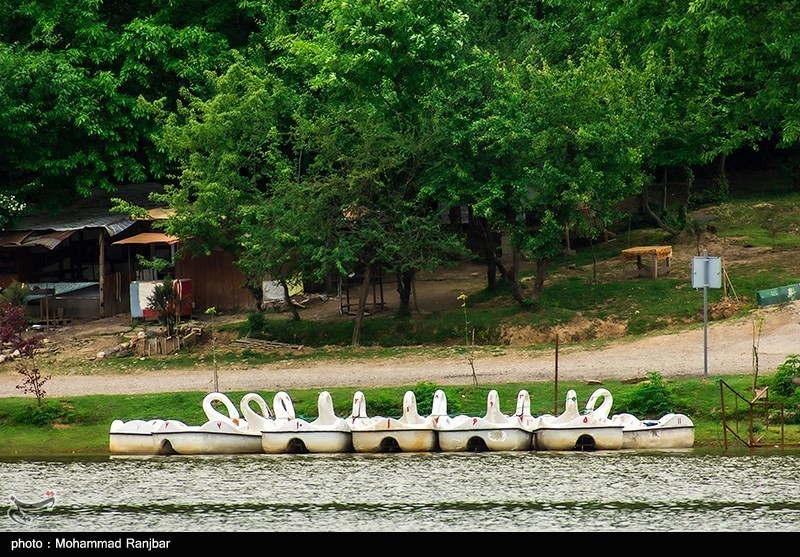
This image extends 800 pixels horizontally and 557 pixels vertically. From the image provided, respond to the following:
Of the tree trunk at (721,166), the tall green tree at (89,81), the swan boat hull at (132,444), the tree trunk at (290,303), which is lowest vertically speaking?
the swan boat hull at (132,444)

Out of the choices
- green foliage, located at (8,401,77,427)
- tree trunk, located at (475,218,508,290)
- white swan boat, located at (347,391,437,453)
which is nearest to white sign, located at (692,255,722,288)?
white swan boat, located at (347,391,437,453)

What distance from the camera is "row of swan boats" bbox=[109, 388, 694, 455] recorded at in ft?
96.1

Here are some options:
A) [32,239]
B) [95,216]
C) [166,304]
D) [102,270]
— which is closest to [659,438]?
[166,304]

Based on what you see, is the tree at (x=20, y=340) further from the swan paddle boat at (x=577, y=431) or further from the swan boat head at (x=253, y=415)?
the swan paddle boat at (x=577, y=431)

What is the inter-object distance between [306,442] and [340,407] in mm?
2173

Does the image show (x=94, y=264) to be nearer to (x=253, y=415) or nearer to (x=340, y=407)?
(x=340, y=407)

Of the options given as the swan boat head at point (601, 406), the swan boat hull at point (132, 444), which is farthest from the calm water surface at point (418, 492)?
the swan boat head at point (601, 406)

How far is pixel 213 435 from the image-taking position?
100 feet

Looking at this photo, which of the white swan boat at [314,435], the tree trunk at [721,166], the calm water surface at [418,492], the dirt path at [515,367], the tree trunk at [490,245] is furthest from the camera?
the tree trunk at [721,166]

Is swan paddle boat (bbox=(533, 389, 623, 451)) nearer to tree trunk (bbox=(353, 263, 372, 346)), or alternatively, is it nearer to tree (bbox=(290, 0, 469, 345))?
tree (bbox=(290, 0, 469, 345))

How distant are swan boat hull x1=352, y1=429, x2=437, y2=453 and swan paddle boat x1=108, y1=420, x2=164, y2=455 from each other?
4.26 m

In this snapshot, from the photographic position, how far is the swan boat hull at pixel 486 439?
29.5m

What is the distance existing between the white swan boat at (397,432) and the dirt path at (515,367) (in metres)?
3.90

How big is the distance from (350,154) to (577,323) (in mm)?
7566
